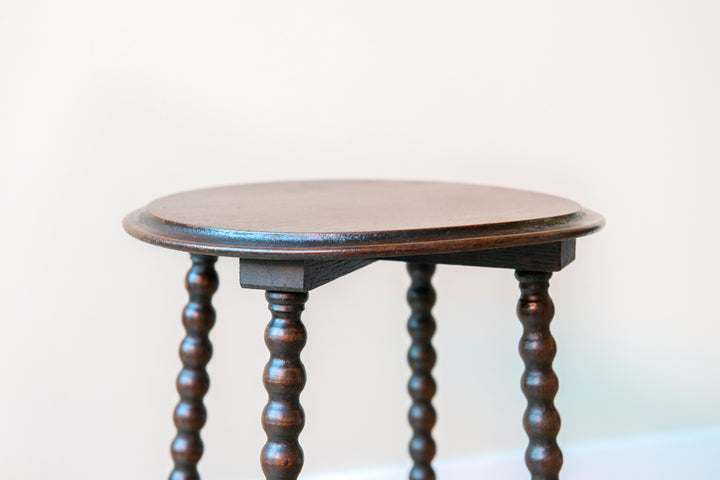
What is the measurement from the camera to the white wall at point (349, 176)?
146 cm

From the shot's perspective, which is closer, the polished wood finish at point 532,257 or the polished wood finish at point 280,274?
→ the polished wood finish at point 280,274

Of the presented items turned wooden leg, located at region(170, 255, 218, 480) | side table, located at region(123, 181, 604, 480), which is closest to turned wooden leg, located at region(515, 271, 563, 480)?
side table, located at region(123, 181, 604, 480)

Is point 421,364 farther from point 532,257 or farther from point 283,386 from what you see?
point 283,386

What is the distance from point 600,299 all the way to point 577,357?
13 centimetres

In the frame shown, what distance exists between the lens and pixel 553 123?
1.66 meters

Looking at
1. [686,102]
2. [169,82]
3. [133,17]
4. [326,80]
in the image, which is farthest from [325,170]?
[686,102]

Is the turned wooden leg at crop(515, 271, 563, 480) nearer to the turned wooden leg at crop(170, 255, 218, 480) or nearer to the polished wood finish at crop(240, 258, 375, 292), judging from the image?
the polished wood finish at crop(240, 258, 375, 292)

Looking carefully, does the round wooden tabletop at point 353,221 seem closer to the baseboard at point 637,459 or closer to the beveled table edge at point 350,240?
the beveled table edge at point 350,240

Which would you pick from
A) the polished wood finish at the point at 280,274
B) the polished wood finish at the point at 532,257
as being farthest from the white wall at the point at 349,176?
the polished wood finish at the point at 280,274

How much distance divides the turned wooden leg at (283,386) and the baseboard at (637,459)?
0.94 meters

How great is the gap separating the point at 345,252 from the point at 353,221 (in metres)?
0.10

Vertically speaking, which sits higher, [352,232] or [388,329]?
[352,232]

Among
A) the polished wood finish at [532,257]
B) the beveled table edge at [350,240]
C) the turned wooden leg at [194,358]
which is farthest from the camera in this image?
the turned wooden leg at [194,358]

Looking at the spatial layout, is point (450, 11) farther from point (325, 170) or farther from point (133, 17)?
point (133, 17)
